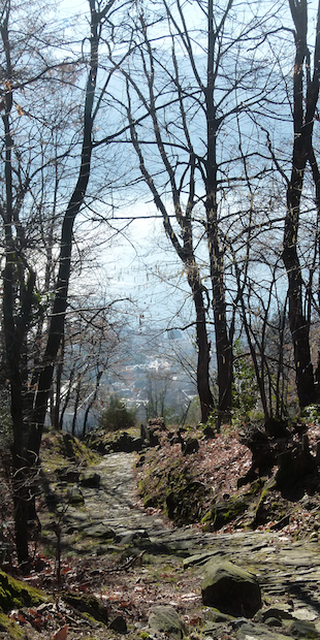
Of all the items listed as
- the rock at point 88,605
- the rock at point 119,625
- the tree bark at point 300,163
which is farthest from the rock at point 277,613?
the tree bark at point 300,163

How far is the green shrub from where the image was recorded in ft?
70.6

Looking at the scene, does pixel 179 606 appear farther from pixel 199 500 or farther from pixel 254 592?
pixel 199 500

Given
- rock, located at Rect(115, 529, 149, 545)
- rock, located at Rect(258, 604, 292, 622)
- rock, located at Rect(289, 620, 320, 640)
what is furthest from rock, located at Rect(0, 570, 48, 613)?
rock, located at Rect(115, 529, 149, 545)

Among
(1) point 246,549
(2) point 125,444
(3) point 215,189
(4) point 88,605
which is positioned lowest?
(2) point 125,444

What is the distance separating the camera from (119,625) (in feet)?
10.3

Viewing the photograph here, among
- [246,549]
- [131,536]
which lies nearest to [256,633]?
[246,549]

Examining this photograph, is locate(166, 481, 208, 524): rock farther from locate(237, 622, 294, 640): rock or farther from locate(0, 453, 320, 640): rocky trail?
locate(237, 622, 294, 640): rock

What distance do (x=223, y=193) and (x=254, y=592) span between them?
528 cm

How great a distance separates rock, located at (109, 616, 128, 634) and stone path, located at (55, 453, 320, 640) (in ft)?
1.98

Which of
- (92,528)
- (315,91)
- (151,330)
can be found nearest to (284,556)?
(92,528)

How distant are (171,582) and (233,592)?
1073 mm

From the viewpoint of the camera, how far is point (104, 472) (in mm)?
13320

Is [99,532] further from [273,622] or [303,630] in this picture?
[303,630]

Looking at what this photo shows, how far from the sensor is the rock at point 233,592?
3.47 metres
